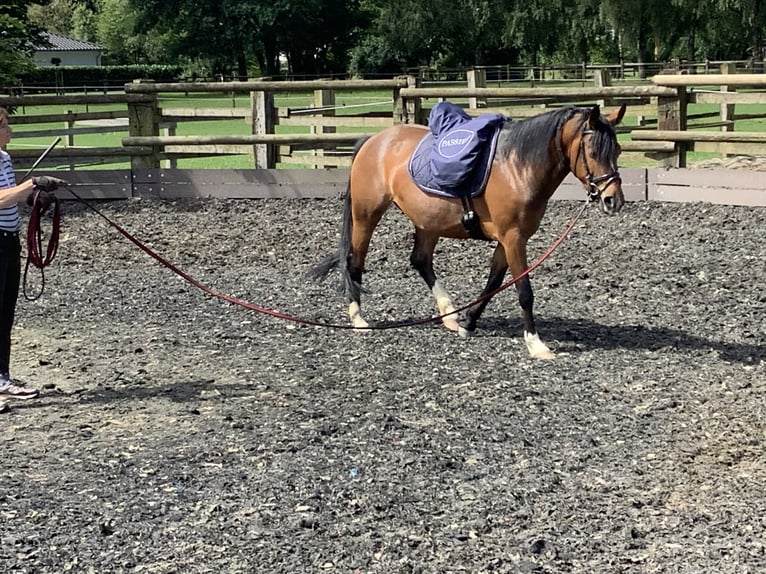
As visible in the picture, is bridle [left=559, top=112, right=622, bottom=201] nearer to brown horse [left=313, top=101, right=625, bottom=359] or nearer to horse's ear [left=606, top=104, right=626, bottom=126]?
brown horse [left=313, top=101, right=625, bottom=359]

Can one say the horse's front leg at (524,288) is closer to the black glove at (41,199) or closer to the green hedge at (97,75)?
the black glove at (41,199)

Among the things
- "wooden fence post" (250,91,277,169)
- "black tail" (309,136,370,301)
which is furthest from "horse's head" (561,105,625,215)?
"wooden fence post" (250,91,277,169)

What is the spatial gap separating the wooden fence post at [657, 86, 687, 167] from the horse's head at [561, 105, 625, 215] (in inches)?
244

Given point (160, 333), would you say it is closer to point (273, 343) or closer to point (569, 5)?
point (273, 343)

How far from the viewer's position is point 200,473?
474 centimetres

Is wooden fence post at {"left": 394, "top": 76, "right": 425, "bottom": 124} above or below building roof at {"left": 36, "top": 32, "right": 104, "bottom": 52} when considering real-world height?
below

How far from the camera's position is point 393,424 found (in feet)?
17.6

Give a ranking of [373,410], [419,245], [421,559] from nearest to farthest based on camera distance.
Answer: [421,559] < [373,410] < [419,245]

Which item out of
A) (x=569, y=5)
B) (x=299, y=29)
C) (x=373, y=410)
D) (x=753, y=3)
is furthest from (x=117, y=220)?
(x=299, y=29)

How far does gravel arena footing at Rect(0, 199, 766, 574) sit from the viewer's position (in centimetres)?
396

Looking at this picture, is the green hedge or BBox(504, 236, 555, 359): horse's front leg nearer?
BBox(504, 236, 555, 359): horse's front leg

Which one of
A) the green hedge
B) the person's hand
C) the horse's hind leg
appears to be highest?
the green hedge

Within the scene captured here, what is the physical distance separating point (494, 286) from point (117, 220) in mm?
6159

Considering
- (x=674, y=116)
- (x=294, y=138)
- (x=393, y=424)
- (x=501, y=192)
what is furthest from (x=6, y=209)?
(x=674, y=116)
